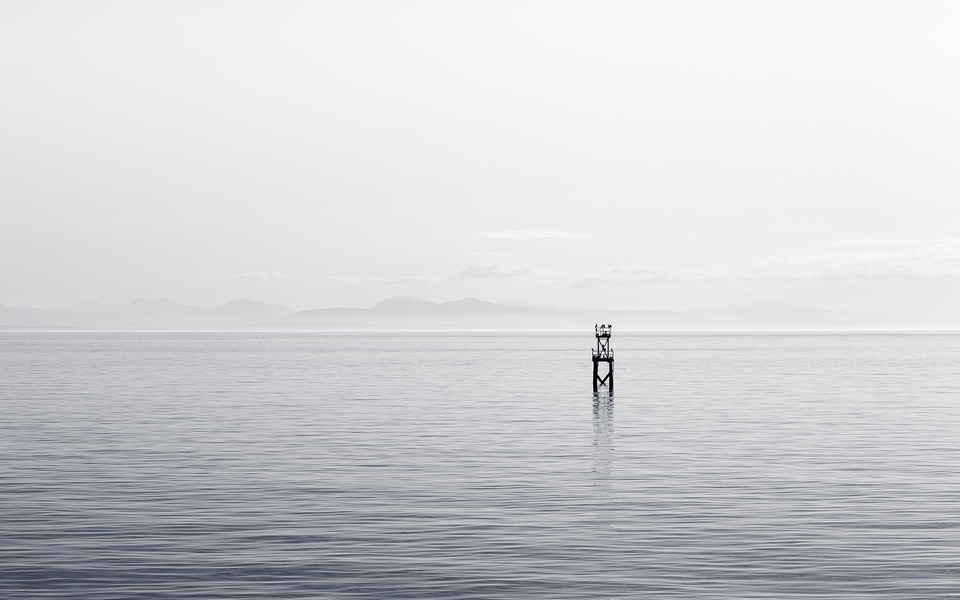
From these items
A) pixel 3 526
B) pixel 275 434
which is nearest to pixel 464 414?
pixel 275 434

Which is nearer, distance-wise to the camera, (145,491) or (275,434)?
(145,491)

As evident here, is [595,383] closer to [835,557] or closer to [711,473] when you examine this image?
[711,473]

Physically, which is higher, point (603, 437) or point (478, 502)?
point (478, 502)

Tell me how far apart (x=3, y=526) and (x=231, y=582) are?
9.21 meters

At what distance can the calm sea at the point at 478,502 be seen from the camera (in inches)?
922

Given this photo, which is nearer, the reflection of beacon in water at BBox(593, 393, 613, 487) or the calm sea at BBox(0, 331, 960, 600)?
the calm sea at BBox(0, 331, 960, 600)

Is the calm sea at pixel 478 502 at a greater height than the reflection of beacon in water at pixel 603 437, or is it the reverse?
the calm sea at pixel 478 502

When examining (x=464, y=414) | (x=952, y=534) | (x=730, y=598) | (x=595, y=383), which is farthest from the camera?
(x=595, y=383)

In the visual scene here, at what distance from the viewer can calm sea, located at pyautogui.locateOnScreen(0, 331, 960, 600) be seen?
23422 mm

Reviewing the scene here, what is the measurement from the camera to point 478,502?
33000 mm

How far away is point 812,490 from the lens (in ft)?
117

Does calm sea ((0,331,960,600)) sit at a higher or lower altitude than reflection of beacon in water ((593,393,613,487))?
higher

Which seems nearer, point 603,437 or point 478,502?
point 478,502

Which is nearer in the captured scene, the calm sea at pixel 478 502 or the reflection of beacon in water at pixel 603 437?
the calm sea at pixel 478 502
